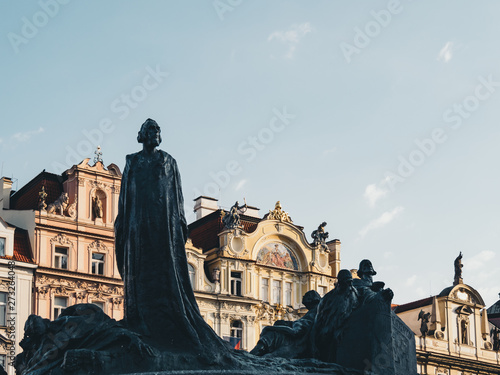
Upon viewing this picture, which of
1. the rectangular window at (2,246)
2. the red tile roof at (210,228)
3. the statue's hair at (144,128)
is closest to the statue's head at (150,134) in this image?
the statue's hair at (144,128)

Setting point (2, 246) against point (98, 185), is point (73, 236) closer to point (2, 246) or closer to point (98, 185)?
point (98, 185)

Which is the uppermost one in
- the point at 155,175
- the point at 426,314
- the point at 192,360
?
the point at 426,314

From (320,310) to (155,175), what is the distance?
2811 millimetres

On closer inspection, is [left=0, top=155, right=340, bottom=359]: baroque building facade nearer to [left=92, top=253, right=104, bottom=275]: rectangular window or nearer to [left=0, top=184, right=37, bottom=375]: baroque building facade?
[left=92, top=253, right=104, bottom=275]: rectangular window

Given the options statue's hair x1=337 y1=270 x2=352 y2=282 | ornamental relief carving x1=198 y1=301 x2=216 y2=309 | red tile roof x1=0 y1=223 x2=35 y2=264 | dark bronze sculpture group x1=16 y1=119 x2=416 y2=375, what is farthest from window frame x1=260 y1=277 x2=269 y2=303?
dark bronze sculpture group x1=16 y1=119 x2=416 y2=375

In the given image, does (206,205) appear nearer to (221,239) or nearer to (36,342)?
(221,239)

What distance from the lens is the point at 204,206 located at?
43.5 meters

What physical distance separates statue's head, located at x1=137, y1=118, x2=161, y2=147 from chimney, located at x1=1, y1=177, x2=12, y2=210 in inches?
1151

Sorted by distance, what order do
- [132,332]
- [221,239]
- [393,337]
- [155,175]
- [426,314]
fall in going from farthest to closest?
[426,314] → [221,239] → [393,337] → [155,175] → [132,332]

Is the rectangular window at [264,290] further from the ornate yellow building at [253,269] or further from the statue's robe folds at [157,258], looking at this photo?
the statue's robe folds at [157,258]

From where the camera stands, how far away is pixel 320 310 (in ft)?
37.8

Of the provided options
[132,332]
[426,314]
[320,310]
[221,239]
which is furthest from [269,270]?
[132,332]

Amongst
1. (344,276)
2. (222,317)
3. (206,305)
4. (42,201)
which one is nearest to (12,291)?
(42,201)

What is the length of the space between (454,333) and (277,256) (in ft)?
29.6
